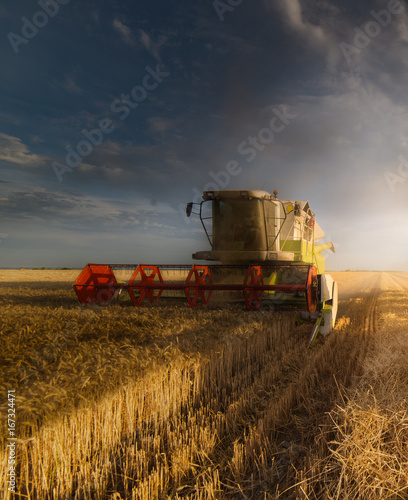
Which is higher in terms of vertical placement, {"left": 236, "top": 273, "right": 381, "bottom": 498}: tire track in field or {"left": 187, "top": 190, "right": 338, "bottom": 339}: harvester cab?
{"left": 187, "top": 190, "right": 338, "bottom": 339}: harvester cab

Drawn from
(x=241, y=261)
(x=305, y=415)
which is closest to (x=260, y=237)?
(x=241, y=261)

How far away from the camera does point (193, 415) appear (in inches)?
125

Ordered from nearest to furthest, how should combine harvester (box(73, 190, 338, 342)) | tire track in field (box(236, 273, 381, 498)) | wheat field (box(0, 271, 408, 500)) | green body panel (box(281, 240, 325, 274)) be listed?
wheat field (box(0, 271, 408, 500)), tire track in field (box(236, 273, 381, 498)), combine harvester (box(73, 190, 338, 342)), green body panel (box(281, 240, 325, 274))

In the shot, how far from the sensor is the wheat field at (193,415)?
2207 mm

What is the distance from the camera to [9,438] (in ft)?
7.57

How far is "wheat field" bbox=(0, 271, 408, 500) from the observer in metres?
2.21

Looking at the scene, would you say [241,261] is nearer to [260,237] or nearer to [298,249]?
[260,237]

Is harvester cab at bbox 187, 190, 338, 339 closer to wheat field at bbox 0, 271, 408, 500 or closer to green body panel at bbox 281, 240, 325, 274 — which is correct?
green body panel at bbox 281, 240, 325, 274

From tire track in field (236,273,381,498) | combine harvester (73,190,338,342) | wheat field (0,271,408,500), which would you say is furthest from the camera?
combine harvester (73,190,338,342)

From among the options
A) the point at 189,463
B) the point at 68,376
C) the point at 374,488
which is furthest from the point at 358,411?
the point at 68,376

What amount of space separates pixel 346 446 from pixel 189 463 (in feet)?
3.50

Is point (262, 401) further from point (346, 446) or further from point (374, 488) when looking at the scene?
point (374, 488)

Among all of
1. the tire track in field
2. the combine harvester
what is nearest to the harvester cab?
the combine harvester

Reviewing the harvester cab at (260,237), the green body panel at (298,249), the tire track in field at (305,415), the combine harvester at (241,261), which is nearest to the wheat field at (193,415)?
the tire track in field at (305,415)
